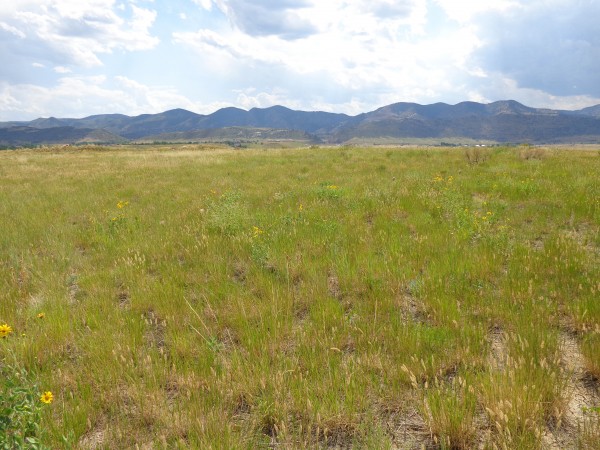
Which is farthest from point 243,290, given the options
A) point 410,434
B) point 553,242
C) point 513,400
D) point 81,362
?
point 553,242

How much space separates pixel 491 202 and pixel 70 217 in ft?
39.2

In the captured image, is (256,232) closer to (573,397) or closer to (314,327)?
(314,327)

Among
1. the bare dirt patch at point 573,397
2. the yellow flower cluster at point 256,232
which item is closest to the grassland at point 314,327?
the bare dirt patch at point 573,397

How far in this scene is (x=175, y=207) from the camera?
1123 cm

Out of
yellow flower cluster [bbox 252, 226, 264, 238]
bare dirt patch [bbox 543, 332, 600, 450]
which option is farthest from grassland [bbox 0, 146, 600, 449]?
yellow flower cluster [bbox 252, 226, 264, 238]

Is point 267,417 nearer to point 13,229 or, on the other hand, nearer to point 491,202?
point 491,202

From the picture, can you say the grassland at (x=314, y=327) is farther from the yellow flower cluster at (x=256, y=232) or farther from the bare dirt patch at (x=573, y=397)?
the yellow flower cluster at (x=256, y=232)

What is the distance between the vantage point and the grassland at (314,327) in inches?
106

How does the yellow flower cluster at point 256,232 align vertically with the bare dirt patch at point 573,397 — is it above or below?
above

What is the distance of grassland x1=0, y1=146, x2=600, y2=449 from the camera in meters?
2.70

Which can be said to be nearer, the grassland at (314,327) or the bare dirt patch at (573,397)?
the bare dirt patch at (573,397)

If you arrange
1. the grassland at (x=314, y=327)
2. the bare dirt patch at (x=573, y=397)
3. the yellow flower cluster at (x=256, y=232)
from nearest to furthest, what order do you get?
1. the bare dirt patch at (x=573, y=397)
2. the grassland at (x=314, y=327)
3. the yellow flower cluster at (x=256, y=232)

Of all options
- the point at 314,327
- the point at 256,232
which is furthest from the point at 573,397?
the point at 256,232

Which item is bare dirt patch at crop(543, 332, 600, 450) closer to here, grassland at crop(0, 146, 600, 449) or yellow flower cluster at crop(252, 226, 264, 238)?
grassland at crop(0, 146, 600, 449)
